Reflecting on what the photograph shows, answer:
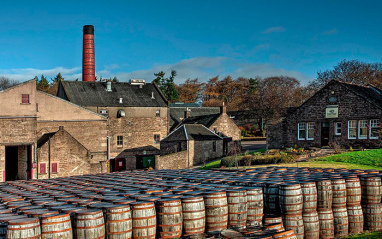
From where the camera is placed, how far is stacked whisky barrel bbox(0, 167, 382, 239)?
25.3 ft

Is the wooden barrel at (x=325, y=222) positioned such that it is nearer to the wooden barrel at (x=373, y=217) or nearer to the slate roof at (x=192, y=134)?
the wooden barrel at (x=373, y=217)

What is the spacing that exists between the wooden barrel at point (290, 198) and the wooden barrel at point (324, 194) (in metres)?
0.82

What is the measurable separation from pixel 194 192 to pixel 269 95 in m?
55.5

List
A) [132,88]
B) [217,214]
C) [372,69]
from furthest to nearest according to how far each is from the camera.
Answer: [372,69], [132,88], [217,214]

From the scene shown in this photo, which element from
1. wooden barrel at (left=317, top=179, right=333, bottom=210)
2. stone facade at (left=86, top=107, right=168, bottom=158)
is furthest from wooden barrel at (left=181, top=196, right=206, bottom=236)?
stone facade at (left=86, top=107, right=168, bottom=158)

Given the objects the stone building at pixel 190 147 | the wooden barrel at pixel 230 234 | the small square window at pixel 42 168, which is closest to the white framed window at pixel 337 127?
the stone building at pixel 190 147

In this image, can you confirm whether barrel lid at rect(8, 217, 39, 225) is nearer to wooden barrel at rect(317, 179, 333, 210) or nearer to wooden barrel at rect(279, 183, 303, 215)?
wooden barrel at rect(279, 183, 303, 215)

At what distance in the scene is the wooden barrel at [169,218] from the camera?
851 centimetres

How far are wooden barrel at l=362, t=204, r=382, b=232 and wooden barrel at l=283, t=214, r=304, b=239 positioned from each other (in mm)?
2446

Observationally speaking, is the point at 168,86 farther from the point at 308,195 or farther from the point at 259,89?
the point at 308,195

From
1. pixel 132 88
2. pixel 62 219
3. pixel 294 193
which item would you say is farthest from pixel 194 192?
pixel 132 88

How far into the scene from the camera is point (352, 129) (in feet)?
112

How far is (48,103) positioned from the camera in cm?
3525

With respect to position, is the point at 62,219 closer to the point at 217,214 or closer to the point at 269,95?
the point at 217,214
